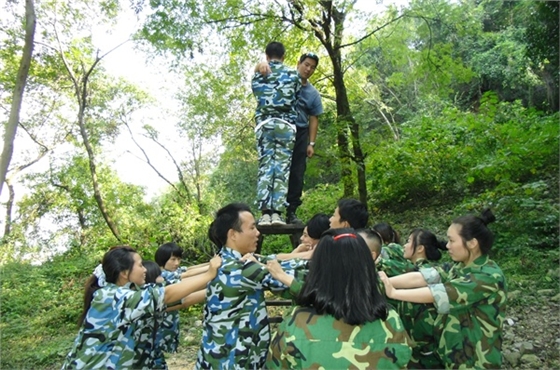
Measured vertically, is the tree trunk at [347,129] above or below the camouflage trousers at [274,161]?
above

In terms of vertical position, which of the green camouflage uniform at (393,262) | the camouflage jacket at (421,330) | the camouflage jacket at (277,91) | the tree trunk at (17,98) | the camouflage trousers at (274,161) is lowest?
the camouflage jacket at (421,330)

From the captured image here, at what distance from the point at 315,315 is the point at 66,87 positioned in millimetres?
15572

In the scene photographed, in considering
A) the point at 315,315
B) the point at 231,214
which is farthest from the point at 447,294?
the point at 231,214

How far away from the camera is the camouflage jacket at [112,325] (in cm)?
240

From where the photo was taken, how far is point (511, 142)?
8273mm

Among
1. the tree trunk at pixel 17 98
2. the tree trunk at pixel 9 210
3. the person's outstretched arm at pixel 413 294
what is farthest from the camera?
→ the tree trunk at pixel 9 210

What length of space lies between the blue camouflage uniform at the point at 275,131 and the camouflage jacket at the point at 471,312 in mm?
1878

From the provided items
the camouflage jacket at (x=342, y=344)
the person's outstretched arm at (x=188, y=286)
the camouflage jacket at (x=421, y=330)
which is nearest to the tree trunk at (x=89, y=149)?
the person's outstretched arm at (x=188, y=286)

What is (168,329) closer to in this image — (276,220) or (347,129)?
(276,220)

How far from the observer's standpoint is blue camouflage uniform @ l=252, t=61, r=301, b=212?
420cm

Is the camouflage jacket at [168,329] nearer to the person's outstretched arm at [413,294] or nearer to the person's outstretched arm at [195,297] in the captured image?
the person's outstretched arm at [195,297]

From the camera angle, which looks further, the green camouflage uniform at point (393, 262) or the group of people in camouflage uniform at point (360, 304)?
the green camouflage uniform at point (393, 262)

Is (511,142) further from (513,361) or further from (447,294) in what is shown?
(447,294)

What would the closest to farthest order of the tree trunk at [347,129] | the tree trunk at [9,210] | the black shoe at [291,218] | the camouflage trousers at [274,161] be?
the camouflage trousers at [274,161], the black shoe at [291,218], the tree trunk at [347,129], the tree trunk at [9,210]
